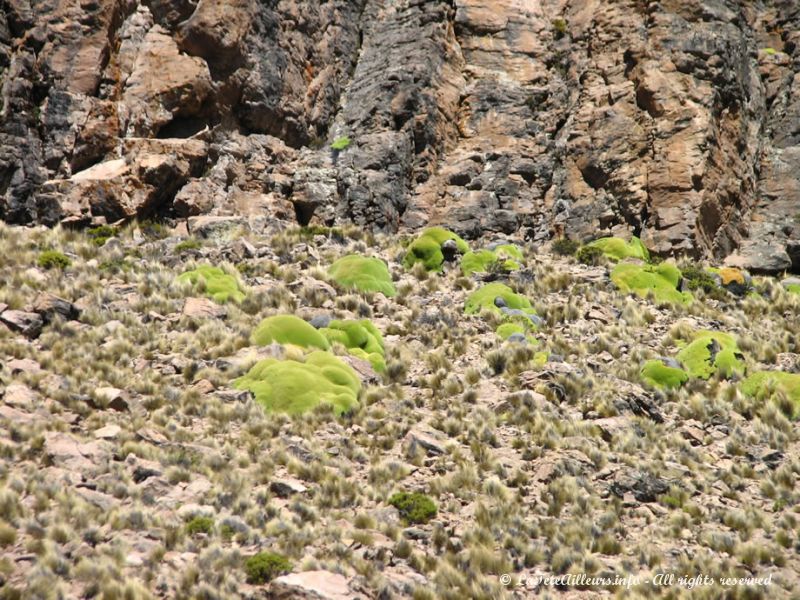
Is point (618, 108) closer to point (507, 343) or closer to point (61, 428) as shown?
point (507, 343)

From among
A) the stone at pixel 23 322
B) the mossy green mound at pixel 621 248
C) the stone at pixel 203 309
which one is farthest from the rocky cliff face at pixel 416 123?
the stone at pixel 23 322

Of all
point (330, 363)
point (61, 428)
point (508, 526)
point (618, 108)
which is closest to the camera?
point (508, 526)

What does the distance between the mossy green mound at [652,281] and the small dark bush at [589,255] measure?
1357 mm

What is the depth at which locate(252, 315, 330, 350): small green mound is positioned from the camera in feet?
49.5

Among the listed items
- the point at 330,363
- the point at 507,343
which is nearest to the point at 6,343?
the point at 330,363

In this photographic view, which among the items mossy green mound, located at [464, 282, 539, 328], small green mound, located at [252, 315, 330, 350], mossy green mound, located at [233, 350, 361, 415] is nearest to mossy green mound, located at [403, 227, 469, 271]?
mossy green mound, located at [464, 282, 539, 328]

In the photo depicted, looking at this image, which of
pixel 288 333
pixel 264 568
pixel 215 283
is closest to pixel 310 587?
pixel 264 568

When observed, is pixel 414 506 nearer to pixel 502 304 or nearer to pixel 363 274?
pixel 502 304

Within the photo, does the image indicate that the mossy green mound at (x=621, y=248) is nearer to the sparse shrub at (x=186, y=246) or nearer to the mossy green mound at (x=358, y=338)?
the mossy green mound at (x=358, y=338)

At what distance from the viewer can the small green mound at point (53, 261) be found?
18.3 meters

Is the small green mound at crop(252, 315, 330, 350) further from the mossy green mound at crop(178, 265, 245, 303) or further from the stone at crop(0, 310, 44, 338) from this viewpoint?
the stone at crop(0, 310, 44, 338)

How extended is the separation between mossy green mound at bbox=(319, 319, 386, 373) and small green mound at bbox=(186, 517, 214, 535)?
7.26 m

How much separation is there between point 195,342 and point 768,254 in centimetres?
2363

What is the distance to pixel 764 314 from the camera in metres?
20.2
